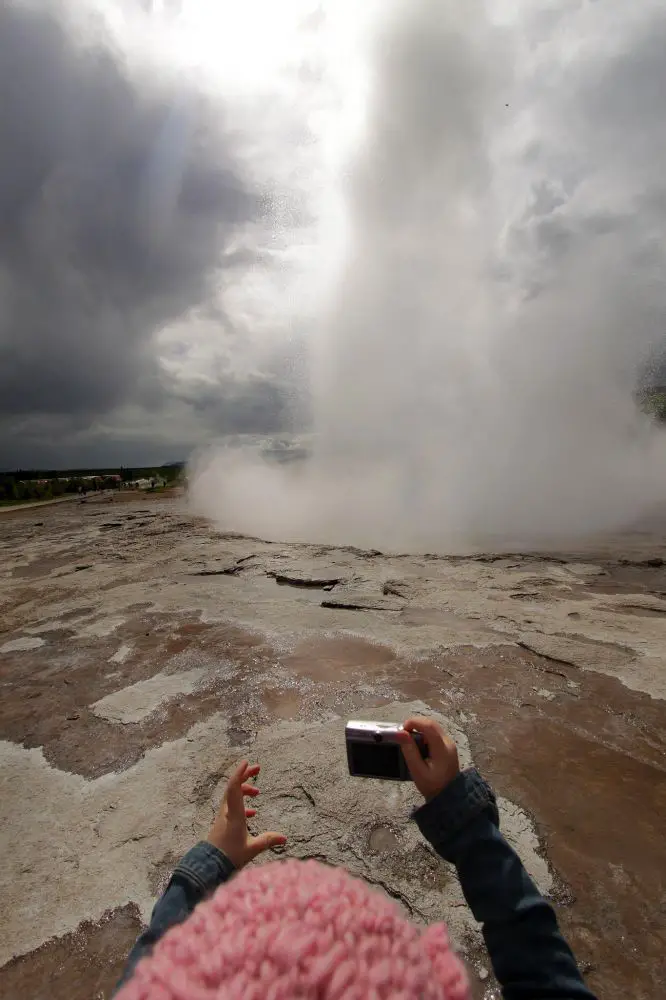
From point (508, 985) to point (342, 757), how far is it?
4.41 ft

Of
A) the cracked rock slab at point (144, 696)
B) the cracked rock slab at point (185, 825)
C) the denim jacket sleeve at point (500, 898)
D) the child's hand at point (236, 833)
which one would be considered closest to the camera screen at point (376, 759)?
the denim jacket sleeve at point (500, 898)

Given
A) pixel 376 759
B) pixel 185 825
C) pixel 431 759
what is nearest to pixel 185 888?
pixel 376 759

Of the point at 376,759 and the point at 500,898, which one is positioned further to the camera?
the point at 376,759

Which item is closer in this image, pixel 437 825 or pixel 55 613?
pixel 437 825

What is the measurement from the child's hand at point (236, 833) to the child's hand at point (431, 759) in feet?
1.09

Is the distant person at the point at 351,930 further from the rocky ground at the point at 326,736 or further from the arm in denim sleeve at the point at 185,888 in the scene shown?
the rocky ground at the point at 326,736

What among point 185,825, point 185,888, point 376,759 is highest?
point 376,759

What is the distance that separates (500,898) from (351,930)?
38cm

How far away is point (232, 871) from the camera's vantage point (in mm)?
977

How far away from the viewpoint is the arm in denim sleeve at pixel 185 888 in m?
0.82

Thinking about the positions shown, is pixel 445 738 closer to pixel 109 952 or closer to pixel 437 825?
pixel 437 825

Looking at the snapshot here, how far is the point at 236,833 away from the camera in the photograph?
1.00 m

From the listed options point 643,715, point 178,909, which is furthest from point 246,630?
point 178,909

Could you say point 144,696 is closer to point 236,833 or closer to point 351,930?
point 236,833
